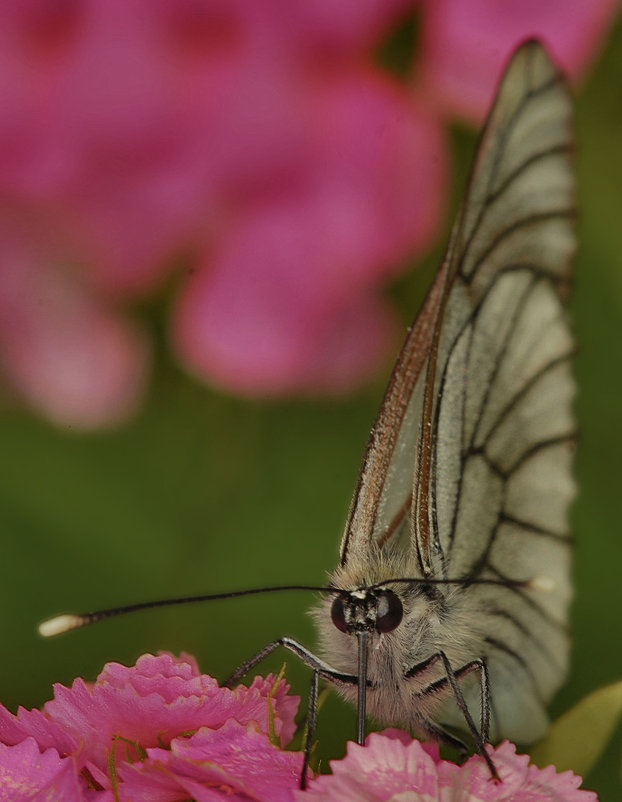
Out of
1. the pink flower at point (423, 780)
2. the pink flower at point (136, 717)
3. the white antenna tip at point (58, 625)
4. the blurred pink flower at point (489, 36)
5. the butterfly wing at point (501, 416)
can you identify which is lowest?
the pink flower at point (423, 780)

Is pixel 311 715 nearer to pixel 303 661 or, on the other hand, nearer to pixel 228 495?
pixel 303 661

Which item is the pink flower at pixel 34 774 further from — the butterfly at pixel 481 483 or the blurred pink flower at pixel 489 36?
the blurred pink flower at pixel 489 36

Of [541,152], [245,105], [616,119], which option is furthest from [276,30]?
[616,119]

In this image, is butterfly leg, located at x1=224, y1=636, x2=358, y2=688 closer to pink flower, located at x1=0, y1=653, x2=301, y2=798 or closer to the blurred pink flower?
pink flower, located at x1=0, y1=653, x2=301, y2=798

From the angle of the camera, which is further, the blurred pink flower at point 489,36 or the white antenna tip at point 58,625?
the blurred pink flower at point 489,36

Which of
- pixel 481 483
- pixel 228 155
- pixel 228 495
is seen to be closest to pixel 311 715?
pixel 481 483

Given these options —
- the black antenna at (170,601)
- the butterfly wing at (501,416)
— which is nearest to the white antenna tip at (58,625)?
the black antenna at (170,601)

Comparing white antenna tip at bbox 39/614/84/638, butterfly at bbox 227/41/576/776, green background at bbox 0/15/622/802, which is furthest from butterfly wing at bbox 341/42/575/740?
green background at bbox 0/15/622/802
